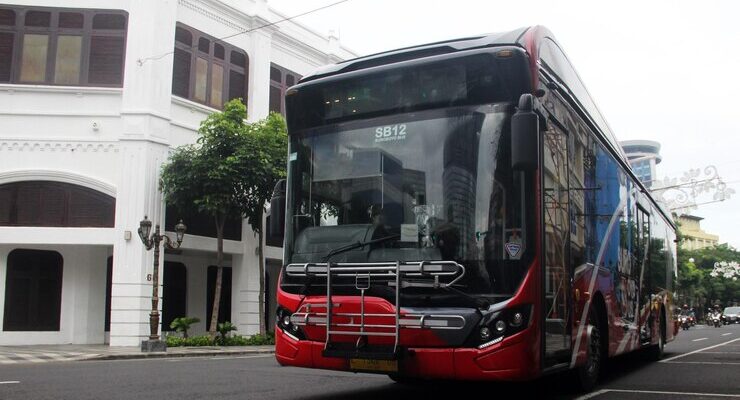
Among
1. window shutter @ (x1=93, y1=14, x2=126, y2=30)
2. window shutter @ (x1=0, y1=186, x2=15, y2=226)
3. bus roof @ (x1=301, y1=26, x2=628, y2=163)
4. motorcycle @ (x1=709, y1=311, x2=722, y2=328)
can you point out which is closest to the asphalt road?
bus roof @ (x1=301, y1=26, x2=628, y2=163)

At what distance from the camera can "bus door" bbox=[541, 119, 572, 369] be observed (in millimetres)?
6746

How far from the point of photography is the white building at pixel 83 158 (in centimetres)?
2139

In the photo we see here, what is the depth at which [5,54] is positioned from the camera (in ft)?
72.5

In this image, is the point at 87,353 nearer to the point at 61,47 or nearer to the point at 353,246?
the point at 61,47

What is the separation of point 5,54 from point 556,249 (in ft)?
67.3

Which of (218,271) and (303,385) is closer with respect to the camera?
(303,385)

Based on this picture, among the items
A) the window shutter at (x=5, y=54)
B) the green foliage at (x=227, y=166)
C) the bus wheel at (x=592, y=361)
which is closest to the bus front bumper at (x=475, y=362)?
the bus wheel at (x=592, y=361)

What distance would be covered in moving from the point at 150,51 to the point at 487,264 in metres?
18.5

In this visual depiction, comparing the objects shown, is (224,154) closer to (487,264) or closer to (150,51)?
(150,51)

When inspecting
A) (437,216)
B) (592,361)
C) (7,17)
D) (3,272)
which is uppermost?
(7,17)

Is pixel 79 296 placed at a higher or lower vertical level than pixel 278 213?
lower

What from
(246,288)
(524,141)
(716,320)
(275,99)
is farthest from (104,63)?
(716,320)

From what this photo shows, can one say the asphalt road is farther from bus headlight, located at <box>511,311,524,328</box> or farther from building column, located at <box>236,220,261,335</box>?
building column, located at <box>236,220,261,335</box>

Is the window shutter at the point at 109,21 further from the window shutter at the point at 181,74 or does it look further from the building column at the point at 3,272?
the building column at the point at 3,272
